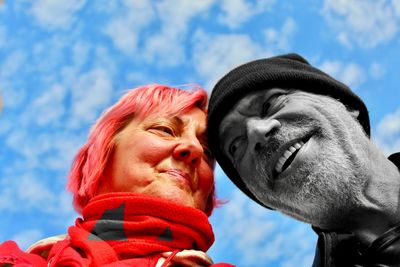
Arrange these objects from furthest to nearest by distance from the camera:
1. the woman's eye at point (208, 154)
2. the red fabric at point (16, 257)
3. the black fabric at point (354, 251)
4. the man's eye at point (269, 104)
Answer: the woman's eye at point (208, 154) → the man's eye at point (269, 104) → the red fabric at point (16, 257) → the black fabric at point (354, 251)

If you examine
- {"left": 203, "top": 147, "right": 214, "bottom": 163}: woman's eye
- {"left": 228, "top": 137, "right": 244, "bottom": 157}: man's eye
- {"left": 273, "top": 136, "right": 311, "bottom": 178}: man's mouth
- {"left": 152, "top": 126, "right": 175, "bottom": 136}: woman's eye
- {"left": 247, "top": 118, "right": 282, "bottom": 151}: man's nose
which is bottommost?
{"left": 273, "top": 136, "right": 311, "bottom": 178}: man's mouth

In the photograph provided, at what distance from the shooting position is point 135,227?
3.09 m

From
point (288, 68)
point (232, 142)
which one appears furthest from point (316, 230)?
point (288, 68)

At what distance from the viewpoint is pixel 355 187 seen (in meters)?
3.07

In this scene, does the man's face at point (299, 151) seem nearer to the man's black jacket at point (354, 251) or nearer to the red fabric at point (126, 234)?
the man's black jacket at point (354, 251)

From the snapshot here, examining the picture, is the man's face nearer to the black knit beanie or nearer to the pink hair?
the black knit beanie

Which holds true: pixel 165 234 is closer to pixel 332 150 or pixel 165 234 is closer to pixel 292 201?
pixel 292 201

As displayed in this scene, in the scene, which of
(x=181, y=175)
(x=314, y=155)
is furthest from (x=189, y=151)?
(x=314, y=155)

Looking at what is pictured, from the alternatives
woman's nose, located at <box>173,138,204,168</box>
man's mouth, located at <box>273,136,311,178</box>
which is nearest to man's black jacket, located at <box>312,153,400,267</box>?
man's mouth, located at <box>273,136,311,178</box>

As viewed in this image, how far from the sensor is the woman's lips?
11.2 feet

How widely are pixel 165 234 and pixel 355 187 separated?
1.09m

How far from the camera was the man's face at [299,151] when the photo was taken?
308 centimetres

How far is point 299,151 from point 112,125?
130 cm

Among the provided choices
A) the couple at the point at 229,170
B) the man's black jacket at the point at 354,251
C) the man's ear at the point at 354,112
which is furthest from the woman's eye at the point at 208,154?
the man's black jacket at the point at 354,251
